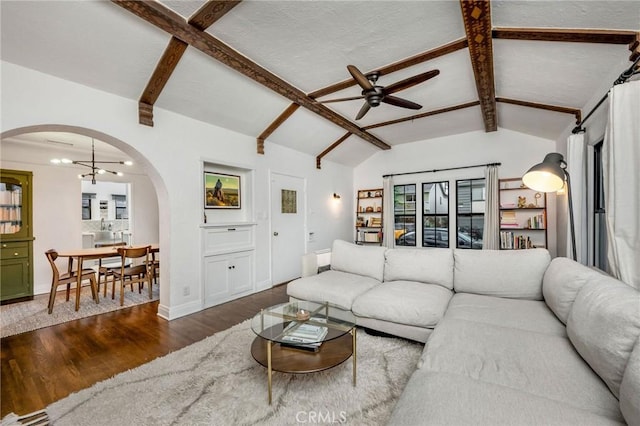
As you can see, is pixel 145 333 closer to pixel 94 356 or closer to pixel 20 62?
pixel 94 356

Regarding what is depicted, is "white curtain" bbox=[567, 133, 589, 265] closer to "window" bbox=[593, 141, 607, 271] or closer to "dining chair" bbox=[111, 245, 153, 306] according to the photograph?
"window" bbox=[593, 141, 607, 271]

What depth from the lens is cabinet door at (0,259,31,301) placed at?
3.99 m

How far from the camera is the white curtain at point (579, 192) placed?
9.43ft

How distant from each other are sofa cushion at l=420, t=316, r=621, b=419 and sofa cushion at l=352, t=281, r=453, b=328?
1.53 ft

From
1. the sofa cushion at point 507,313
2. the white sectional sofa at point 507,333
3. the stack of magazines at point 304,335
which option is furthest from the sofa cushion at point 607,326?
the stack of magazines at point 304,335

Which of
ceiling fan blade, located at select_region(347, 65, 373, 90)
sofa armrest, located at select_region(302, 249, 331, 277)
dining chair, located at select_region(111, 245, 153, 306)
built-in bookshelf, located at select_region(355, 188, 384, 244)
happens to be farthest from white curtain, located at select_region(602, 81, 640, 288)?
dining chair, located at select_region(111, 245, 153, 306)

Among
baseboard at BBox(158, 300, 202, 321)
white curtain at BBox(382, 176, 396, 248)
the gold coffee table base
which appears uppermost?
white curtain at BBox(382, 176, 396, 248)

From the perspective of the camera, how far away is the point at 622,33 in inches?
77.3

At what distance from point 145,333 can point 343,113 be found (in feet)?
13.2

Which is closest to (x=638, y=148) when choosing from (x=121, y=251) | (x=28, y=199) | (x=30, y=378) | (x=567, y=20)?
(x=567, y=20)

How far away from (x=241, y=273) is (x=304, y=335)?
254 cm

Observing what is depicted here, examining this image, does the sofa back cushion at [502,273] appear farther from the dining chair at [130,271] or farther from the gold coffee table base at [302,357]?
the dining chair at [130,271]

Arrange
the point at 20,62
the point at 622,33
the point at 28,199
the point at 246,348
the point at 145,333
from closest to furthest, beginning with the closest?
1. the point at 622,33
2. the point at 20,62
3. the point at 246,348
4. the point at 145,333
5. the point at 28,199

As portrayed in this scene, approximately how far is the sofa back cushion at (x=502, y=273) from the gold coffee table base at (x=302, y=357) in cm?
150
